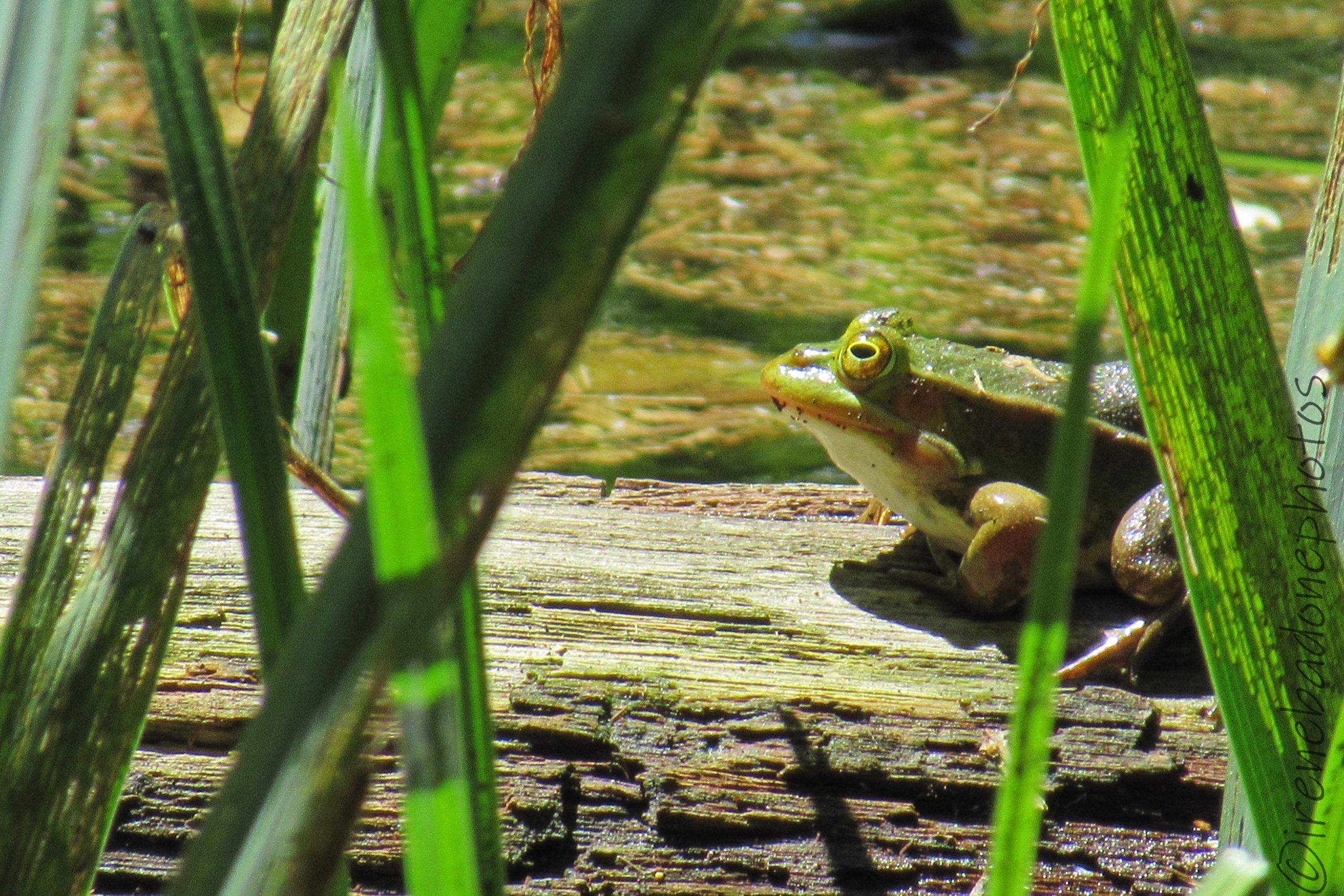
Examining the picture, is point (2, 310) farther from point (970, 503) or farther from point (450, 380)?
point (970, 503)

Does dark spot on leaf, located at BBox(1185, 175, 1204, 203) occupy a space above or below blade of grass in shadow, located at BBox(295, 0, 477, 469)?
below

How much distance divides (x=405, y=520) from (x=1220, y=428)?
1.38ft

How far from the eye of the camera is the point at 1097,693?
120 cm

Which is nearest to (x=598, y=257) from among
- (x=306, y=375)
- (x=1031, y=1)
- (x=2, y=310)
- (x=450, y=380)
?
(x=450, y=380)

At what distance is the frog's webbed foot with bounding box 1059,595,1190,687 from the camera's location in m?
1.25

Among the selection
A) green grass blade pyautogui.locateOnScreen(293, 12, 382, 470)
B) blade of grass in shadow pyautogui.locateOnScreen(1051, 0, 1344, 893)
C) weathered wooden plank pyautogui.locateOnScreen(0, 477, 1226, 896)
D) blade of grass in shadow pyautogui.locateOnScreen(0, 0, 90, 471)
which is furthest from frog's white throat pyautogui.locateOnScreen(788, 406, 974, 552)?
blade of grass in shadow pyautogui.locateOnScreen(0, 0, 90, 471)

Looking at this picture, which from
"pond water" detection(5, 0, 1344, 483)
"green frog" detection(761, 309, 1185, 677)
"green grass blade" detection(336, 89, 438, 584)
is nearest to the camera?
"green grass blade" detection(336, 89, 438, 584)

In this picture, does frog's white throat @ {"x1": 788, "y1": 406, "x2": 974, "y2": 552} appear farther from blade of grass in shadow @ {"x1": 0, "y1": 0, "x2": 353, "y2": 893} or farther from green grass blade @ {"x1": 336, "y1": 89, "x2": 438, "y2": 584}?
green grass blade @ {"x1": 336, "y1": 89, "x2": 438, "y2": 584}

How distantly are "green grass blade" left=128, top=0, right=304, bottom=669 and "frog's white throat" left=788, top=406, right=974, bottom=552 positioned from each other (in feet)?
3.89


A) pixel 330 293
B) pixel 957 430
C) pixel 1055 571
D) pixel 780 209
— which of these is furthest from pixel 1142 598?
pixel 780 209

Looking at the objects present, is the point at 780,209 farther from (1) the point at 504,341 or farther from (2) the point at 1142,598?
(1) the point at 504,341

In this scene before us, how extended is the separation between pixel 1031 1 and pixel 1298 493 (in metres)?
5.26

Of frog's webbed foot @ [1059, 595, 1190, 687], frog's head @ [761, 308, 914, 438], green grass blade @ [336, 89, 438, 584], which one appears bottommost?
green grass blade @ [336, 89, 438, 584]

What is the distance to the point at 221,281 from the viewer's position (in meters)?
0.42
